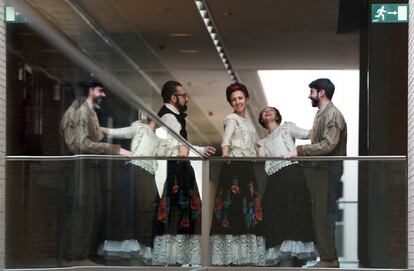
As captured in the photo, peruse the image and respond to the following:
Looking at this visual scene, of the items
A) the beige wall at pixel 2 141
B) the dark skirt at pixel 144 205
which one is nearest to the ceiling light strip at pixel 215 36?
the dark skirt at pixel 144 205

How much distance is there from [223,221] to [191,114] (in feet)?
19.7

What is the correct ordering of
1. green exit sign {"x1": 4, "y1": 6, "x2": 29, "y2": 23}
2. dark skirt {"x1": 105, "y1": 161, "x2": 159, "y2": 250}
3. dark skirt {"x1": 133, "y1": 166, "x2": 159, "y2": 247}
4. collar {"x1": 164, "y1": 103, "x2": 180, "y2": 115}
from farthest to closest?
collar {"x1": 164, "y1": 103, "x2": 180, "y2": 115}, dark skirt {"x1": 133, "y1": 166, "x2": 159, "y2": 247}, dark skirt {"x1": 105, "y1": 161, "x2": 159, "y2": 250}, green exit sign {"x1": 4, "y1": 6, "x2": 29, "y2": 23}

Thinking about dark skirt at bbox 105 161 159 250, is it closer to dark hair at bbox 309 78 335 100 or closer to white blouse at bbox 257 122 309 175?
white blouse at bbox 257 122 309 175

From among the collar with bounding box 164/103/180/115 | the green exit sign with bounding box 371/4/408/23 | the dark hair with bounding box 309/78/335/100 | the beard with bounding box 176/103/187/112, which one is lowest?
the collar with bounding box 164/103/180/115

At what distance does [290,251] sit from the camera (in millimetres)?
9625

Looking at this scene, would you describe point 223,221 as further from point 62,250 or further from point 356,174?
point 62,250

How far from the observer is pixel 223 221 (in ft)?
31.9

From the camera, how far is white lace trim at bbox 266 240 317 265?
9508 mm

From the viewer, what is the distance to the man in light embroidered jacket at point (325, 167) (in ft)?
31.1

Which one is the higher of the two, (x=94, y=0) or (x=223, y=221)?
(x=94, y=0)

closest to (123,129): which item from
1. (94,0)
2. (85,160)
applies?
(94,0)

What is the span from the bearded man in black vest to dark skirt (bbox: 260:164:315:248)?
0.60m

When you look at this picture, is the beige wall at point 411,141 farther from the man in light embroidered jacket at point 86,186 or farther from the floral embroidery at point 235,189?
the man in light embroidered jacket at point 86,186

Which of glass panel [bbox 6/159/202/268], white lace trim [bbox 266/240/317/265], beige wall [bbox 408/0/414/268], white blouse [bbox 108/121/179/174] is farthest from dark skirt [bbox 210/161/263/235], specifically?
glass panel [bbox 6/159/202/268]
